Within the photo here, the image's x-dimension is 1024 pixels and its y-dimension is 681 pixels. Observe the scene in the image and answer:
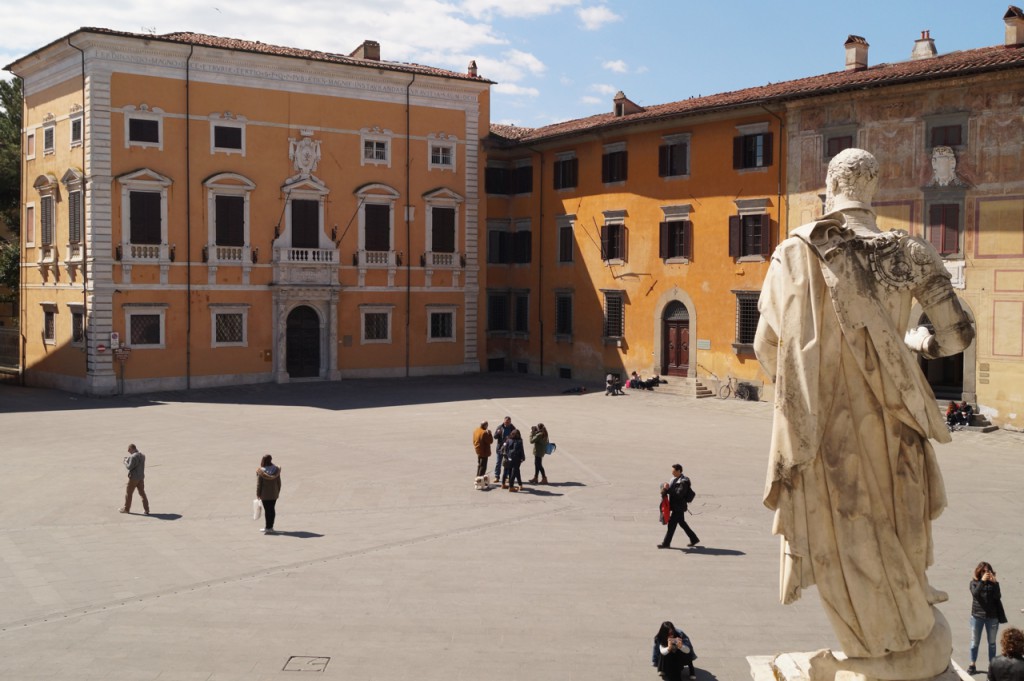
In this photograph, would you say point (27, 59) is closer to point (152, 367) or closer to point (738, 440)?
point (152, 367)

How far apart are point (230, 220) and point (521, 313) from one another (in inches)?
512

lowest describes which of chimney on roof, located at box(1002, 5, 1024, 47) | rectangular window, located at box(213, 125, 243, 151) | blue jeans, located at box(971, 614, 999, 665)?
blue jeans, located at box(971, 614, 999, 665)

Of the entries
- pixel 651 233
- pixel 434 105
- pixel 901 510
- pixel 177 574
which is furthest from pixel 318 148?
pixel 901 510

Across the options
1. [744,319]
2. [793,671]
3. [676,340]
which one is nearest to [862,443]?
[793,671]

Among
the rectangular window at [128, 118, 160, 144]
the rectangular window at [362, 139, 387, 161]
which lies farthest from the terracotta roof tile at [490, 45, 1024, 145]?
the rectangular window at [128, 118, 160, 144]

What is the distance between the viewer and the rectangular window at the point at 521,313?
1727 inches

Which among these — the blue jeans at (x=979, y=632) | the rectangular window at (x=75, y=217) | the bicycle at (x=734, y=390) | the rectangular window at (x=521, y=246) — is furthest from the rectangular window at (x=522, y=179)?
the blue jeans at (x=979, y=632)

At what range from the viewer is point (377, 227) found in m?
40.3

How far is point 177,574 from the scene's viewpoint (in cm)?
1399

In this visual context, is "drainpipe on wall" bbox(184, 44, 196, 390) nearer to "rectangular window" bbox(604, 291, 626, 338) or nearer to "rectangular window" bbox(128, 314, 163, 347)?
"rectangular window" bbox(128, 314, 163, 347)

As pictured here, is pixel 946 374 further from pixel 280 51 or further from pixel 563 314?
pixel 280 51

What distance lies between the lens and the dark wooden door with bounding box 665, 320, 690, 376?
36906 mm

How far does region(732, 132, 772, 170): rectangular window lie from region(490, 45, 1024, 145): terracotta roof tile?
1186 millimetres

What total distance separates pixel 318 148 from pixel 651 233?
12.6m
